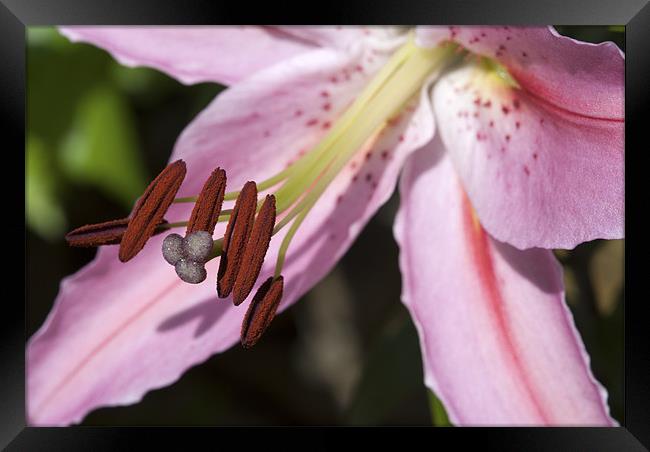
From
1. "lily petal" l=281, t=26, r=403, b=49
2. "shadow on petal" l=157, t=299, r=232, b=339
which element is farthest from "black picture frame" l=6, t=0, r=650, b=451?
"shadow on petal" l=157, t=299, r=232, b=339

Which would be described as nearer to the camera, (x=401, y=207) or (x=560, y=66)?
(x=560, y=66)

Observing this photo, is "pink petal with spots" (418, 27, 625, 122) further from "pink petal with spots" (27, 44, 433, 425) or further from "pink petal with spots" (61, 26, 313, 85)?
"pink petal with spots" (61, 26, 313, 85)

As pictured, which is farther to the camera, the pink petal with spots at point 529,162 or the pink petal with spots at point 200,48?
the pink petal with spots at point 200,48

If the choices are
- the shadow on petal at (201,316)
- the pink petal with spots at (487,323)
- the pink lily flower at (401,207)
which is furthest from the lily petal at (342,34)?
the shadow on petal at (201,316)

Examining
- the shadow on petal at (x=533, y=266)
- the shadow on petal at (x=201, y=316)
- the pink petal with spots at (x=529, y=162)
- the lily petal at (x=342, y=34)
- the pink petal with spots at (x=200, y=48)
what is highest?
the lily petal at (x=342, y=34)

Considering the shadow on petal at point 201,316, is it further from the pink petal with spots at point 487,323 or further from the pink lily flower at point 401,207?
the pink petal with spots at point 487,323

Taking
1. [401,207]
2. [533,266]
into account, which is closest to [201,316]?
[401,207]

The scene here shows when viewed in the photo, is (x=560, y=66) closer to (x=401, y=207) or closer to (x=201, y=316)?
(x=401, y=207)
